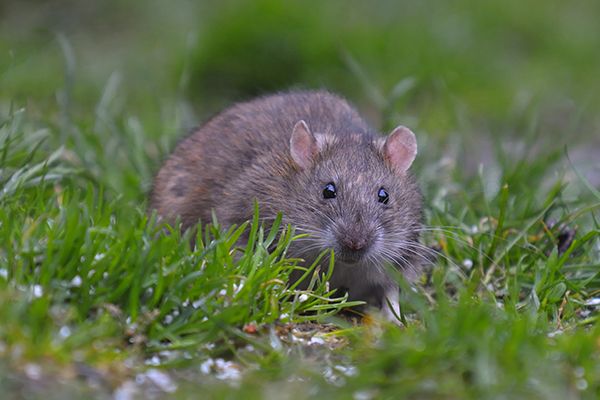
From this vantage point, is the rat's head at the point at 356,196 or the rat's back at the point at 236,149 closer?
the rat's head at the point at 356,196

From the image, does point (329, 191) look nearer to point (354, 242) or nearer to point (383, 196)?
point (383, 196)

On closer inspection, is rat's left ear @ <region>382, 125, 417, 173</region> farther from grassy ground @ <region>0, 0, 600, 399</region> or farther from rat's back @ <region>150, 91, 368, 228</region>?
grassy ground @ <region>0, 0, 600, 399</region>

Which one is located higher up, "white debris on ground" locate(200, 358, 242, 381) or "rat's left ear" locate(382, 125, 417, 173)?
"rat's left ear" locate(382, 125, 417, 173)

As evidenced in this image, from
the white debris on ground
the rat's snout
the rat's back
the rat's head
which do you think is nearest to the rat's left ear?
the rat's head

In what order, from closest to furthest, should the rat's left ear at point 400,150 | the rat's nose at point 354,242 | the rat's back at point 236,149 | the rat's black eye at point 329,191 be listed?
1. the rat's nose at point 354,242
2. the rat's black eye at point 329,191
3. the rat's left ear at point 400,150
4. the rat's back at point 236,149

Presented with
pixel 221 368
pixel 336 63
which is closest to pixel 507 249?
pixel 221 368

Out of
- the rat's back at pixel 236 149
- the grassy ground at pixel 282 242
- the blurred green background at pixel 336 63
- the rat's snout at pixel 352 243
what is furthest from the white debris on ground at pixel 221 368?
the blurred green background at pixel 336 63

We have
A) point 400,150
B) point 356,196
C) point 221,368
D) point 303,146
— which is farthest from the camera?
point 400,150

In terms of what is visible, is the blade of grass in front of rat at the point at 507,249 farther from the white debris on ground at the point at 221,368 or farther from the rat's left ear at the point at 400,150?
the white debris on ground at the point at 221,368
